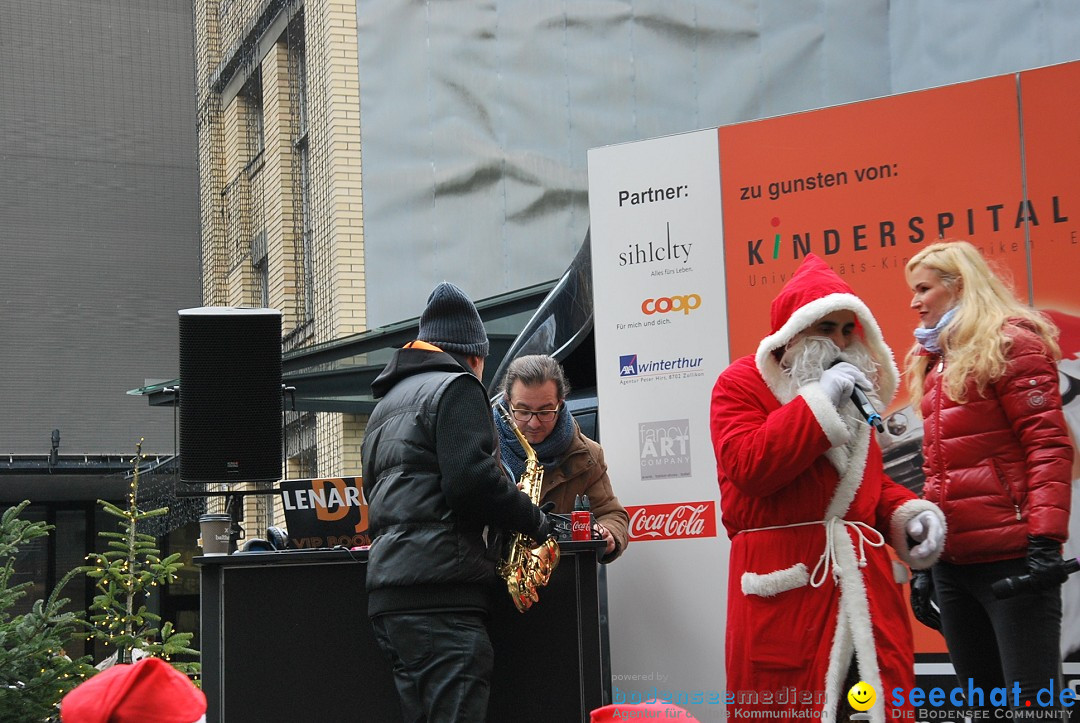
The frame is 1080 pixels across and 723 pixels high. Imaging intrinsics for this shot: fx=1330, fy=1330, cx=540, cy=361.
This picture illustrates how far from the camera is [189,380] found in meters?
6.32

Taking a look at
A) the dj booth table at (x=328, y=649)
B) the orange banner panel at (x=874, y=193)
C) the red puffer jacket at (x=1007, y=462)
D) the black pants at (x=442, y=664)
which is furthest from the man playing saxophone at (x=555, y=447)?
the red puffer jacket at (x=1007, y=462)

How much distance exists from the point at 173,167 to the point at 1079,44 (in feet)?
54.9

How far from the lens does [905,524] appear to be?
4.22 m

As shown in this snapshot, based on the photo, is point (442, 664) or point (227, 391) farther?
point (227, 391)

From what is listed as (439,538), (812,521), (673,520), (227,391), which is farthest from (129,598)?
(812,521)

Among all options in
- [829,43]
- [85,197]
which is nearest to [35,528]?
[829,43]

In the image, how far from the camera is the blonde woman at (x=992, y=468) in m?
4.19

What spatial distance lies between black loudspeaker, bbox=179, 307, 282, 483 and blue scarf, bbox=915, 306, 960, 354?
10.2ft

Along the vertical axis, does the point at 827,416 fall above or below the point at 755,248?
below

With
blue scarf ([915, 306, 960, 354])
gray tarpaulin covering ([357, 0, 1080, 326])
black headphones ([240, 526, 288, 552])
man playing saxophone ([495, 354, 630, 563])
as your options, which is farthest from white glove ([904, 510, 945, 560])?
gray tarpaulin covering ([357, 0, 1080, 326])

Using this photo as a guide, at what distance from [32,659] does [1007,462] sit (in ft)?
16.9

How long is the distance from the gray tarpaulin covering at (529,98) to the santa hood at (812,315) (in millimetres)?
10369

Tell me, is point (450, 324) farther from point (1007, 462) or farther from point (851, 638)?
point (1007, 462)

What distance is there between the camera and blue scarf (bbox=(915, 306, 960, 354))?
14.9 feet
